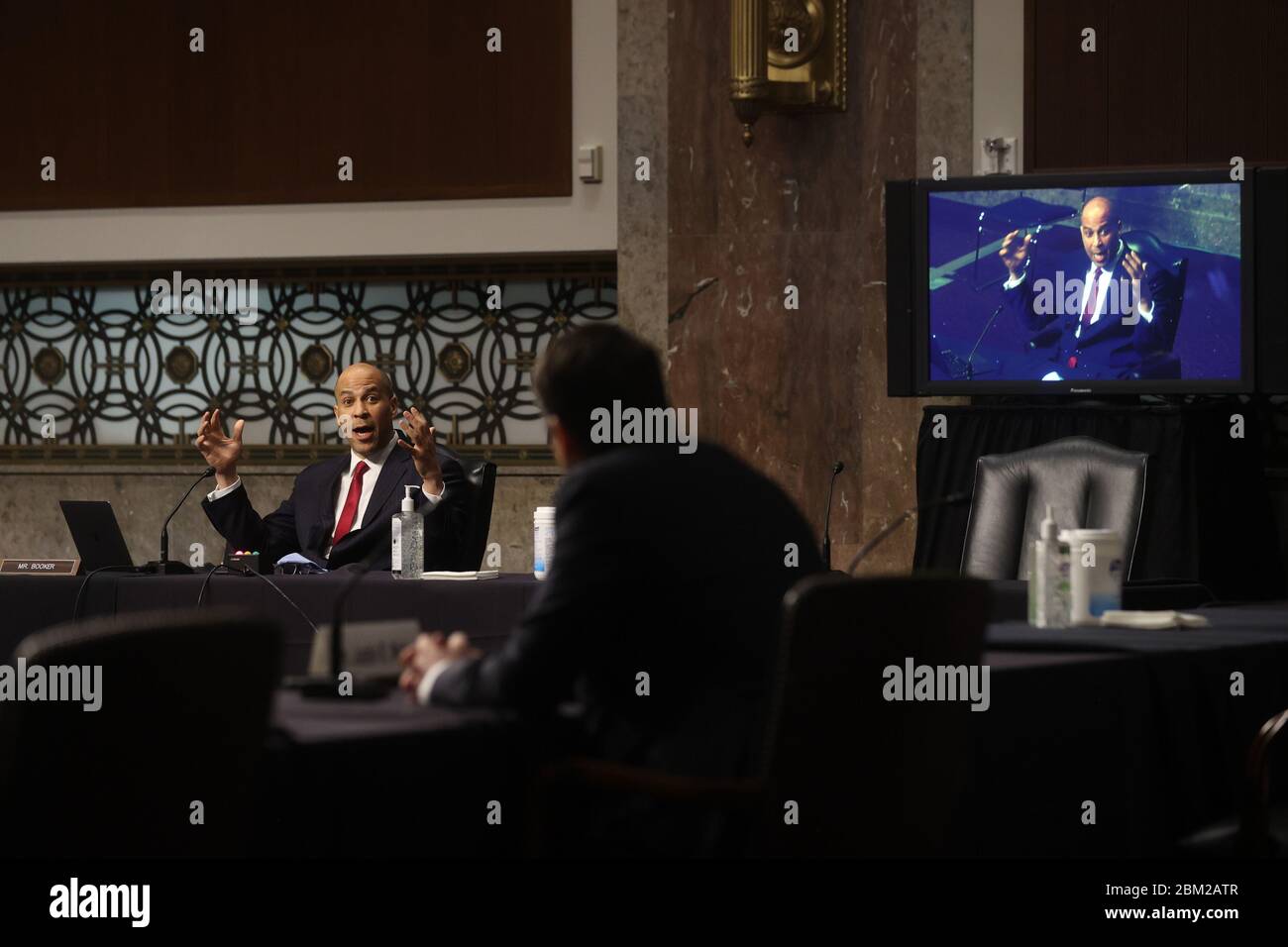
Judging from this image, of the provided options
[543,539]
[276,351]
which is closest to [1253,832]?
[543,539]

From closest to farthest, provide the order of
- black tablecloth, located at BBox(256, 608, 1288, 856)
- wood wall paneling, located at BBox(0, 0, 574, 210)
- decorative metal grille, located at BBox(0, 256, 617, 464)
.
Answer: black tablecloth, located at BBox(256, 608, 1288, 856)
wood wall paneling, located at BBox(0, 0, 574, 210)
decorative metal grille, located at BBox(0, 256, 617, 464)

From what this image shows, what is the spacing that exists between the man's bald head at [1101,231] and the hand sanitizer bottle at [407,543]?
2479 millimetres

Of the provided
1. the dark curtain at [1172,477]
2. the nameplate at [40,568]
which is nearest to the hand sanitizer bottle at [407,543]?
the nameplate at [40,568]

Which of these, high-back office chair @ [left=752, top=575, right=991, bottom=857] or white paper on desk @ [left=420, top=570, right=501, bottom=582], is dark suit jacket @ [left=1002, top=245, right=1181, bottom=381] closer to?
white paper on desk @ [left=420, top=570, right=501, bottom=582]

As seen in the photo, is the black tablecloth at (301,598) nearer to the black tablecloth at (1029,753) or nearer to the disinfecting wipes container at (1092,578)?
the black tablecloth at (1029,753)

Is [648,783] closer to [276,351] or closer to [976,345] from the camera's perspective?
[976,345]

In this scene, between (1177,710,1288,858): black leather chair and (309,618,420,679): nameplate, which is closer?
(309,618,420,679): nameplate

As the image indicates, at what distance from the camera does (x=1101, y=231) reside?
18.3 feet

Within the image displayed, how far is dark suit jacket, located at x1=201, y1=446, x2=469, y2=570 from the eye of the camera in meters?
4.74

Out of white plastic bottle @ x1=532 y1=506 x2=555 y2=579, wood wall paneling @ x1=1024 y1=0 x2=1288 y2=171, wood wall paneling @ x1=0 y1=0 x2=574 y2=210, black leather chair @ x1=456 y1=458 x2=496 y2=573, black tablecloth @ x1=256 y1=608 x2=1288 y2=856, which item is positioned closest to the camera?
black tablecloth @ x1=256 y1=608 x2=1288 y2=856

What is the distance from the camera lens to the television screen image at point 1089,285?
18.1 feet

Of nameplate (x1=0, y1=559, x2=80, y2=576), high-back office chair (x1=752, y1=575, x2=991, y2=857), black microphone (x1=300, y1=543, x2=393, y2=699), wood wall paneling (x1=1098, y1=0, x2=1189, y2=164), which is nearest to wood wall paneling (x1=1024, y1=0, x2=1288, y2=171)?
wood wall paneling (x1=1098, y1=0, x2=1189, y2=164)

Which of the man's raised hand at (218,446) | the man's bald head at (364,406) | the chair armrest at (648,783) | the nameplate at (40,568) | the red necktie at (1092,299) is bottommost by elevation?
the chair armrest at (648,783)

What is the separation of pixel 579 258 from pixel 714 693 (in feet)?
16.5
